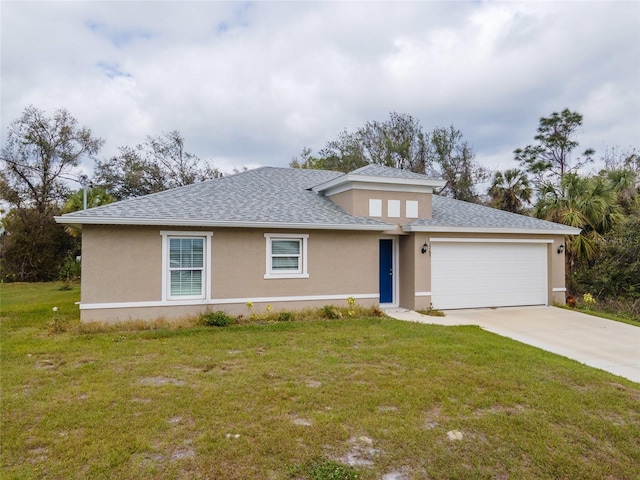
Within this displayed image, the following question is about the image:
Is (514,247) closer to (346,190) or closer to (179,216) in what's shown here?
(346,190)

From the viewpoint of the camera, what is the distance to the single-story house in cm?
1000

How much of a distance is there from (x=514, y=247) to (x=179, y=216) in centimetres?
1104

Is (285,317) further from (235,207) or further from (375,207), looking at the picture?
(375,207)

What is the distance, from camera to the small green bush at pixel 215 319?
10.1m

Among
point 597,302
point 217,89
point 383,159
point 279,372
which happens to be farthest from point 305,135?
point 279,372

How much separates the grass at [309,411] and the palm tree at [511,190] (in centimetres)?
1313

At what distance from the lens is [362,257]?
12.2 m

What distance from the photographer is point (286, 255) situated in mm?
11414

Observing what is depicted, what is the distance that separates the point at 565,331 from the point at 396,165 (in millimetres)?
24131

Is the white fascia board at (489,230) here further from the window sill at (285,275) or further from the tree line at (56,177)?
the tree line at (56,177)

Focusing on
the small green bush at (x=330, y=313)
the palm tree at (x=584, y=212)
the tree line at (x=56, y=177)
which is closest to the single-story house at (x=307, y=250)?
the small green bush at (x=330, y=313)

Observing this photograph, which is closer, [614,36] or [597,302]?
[614,36]

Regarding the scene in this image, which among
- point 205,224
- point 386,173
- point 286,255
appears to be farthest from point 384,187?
point 205,224

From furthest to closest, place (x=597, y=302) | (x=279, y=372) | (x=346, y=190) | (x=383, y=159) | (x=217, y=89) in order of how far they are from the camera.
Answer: (x=383, y=159) < (x=217, y=89) < (x=597, y=302) < (x=346, y=190) < (x=279, y=372)
